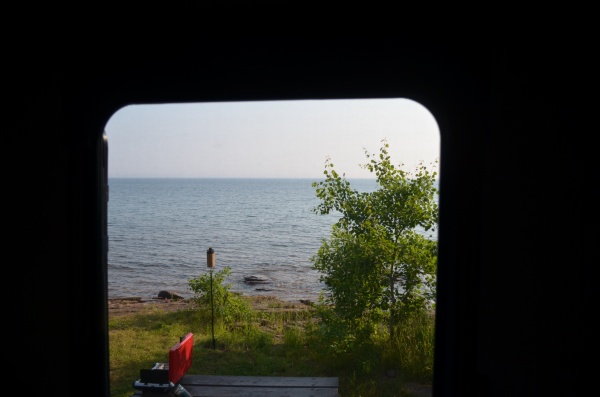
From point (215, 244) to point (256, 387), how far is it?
78.1 ft

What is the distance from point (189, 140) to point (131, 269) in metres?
26.0

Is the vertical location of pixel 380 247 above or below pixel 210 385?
above

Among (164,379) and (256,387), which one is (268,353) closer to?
(256,387)

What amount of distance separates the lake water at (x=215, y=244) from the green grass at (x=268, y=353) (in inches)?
142

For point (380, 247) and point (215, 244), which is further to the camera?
point (215, 244)

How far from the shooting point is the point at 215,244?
2717cm

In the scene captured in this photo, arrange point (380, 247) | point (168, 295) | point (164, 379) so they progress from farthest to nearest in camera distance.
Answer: point (168, 295), point (380, 247), point (164, 379)

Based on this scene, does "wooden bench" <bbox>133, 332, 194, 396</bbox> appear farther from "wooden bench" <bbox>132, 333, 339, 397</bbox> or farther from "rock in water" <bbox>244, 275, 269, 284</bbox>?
"rock in water" <bbox>244, 275, 269, 284</bbox>

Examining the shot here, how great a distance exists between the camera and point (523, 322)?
4.41ft

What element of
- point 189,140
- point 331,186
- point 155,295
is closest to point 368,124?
point 189,140

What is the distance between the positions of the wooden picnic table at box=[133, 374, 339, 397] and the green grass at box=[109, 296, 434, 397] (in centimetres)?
141

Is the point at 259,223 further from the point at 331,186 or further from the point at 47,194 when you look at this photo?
the point at 47,194

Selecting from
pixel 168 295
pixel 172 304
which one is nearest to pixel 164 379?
pixel 172 304

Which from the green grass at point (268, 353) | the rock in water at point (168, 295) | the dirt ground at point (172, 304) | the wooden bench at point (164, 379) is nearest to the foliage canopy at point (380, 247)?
the green grass at point (268, 353)
